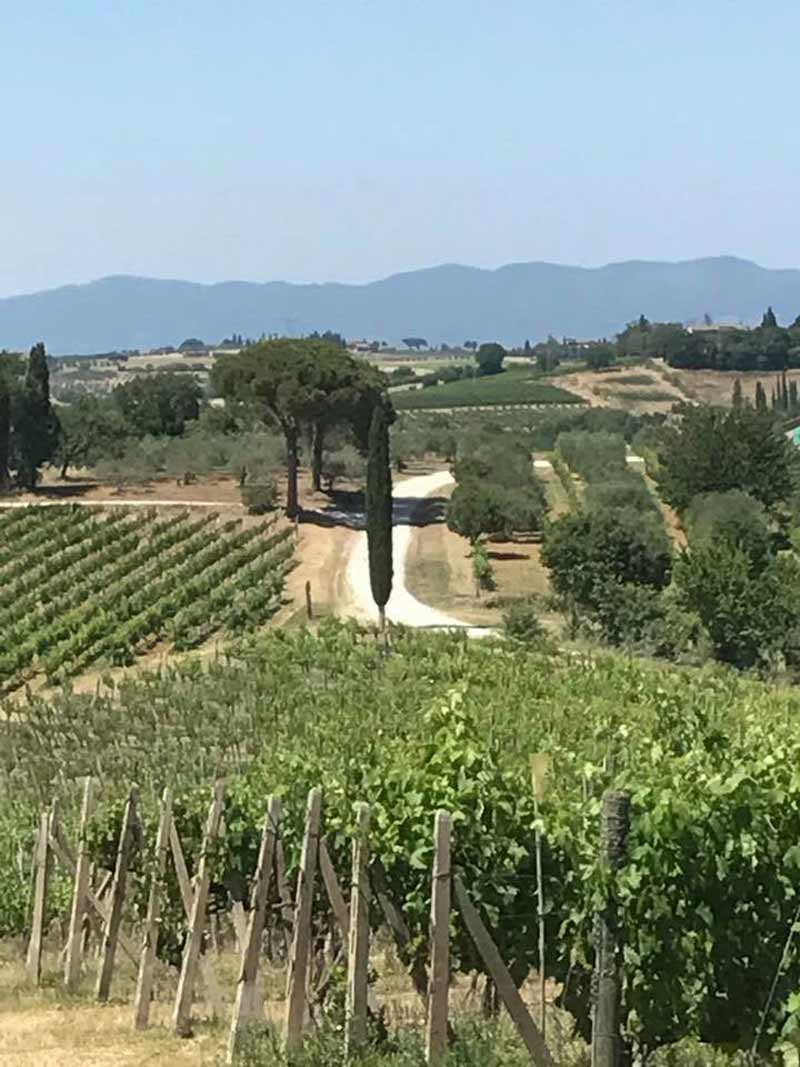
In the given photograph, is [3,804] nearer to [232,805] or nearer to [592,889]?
[232,805]

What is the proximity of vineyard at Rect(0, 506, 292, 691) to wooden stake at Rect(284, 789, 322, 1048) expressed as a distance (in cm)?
2740

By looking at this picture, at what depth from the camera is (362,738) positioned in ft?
65.9

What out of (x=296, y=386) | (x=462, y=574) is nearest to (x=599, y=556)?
(x=462, y=574)

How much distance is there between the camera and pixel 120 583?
140ft

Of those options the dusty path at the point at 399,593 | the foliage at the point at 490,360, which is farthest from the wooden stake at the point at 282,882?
the foliage at the point at 490,360

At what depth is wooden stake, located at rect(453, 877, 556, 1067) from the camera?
7.32 meters

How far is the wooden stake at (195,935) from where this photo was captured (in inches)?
360

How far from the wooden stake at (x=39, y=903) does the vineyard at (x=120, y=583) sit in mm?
23566

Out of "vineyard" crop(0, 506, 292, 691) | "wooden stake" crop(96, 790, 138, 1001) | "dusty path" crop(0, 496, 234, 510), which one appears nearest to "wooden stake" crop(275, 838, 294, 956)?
"wooden stake" crop(96, 790, 138, 1001)

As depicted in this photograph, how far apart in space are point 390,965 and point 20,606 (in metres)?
31.3

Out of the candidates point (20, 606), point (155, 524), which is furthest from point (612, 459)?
point (20, 606)

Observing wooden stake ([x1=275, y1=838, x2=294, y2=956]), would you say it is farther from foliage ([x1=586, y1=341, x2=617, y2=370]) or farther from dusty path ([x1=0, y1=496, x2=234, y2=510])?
foliage ([x1=586, y1=341, x2=617, y2=370])

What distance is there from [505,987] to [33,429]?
166ft

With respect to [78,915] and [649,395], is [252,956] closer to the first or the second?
[78,915]
